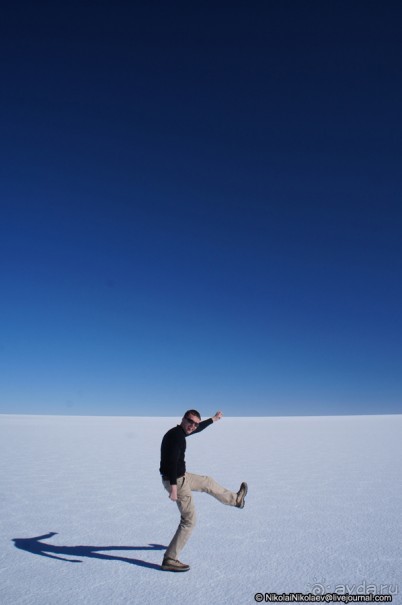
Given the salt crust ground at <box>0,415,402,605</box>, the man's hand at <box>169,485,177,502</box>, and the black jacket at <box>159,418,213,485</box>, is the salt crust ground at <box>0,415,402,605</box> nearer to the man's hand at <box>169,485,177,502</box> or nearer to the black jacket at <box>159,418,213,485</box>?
the man's hand at <box>169,485,177,502</box>

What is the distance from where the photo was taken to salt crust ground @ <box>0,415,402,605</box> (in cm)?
345

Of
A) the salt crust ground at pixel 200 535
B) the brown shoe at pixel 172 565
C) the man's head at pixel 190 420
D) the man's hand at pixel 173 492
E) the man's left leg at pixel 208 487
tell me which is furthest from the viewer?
the man's left leg at pixel 208 487

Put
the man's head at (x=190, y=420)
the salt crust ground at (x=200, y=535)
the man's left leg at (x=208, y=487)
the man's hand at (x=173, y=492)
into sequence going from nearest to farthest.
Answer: the salt crust ground at (x=200, y=535), the man's hand at (x=173, y=492), the man's head at (x=190, y=420), the man's left leg at (x=208, y=487)

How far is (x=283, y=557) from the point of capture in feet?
13.2

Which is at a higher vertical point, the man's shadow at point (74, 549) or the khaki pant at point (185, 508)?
the khaki pant at point (185, 508)

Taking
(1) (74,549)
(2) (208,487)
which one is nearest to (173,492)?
(2) (208,487)

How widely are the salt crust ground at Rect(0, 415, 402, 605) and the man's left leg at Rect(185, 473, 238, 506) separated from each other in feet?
1.77

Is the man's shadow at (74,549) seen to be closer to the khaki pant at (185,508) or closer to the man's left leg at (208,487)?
the khaki pant at (185,508)

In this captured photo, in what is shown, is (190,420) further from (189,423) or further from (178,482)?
(178,482)

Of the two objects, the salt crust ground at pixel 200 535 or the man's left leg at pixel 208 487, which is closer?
the salt crust ground at pixel 200 535

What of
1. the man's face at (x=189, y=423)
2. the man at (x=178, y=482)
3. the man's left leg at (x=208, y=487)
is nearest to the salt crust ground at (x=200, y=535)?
the man at (x=178, y=482)

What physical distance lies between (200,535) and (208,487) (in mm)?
1125

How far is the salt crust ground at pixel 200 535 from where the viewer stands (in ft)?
11.3

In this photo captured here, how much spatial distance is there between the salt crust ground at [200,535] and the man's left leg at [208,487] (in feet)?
1.77
